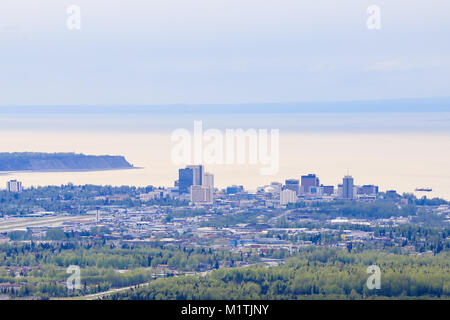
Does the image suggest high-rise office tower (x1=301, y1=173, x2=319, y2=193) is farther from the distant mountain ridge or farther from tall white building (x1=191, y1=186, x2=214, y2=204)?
the distant mountain ridge

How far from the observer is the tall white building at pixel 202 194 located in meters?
32.2

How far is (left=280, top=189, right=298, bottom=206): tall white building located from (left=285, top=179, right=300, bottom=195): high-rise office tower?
451 millimetres

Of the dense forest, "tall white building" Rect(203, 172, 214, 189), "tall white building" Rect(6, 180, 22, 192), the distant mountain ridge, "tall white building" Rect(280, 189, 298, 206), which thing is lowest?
the dense forest

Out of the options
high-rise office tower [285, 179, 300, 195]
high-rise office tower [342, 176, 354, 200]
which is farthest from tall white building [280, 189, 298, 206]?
high-rise office tower [342, 176, 354, 200]

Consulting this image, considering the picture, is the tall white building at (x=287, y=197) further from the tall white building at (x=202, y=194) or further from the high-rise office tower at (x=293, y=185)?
the tall white building at (x=202, y=194)

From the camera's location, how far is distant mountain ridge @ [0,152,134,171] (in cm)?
4091

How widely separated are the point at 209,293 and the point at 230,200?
14.6 m

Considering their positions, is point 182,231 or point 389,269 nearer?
point 389,269

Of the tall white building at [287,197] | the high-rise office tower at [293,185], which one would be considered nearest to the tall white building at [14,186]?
the high-rise office tower at [293,185]

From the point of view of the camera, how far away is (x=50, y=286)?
18.3 m
